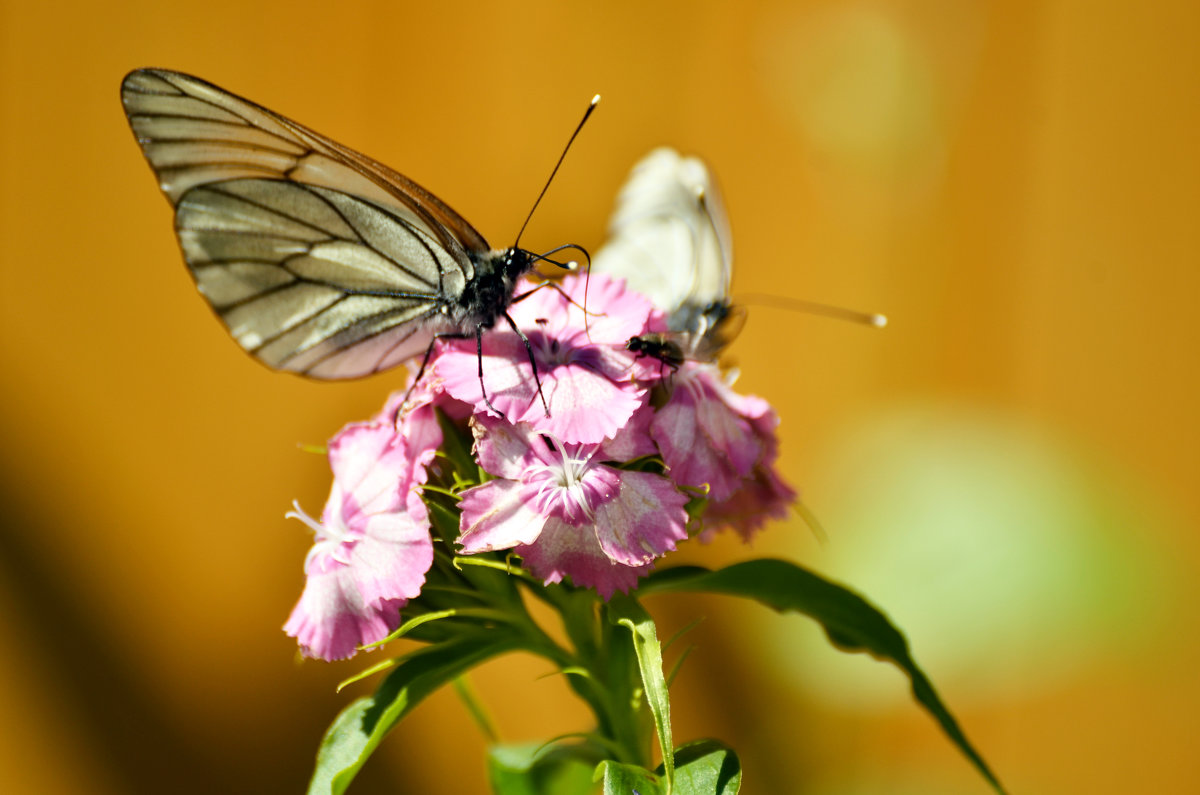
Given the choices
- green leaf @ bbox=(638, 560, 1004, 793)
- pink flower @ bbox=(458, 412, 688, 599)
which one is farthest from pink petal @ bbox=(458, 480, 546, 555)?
green leaf @ bbox=(638, 560, 1004, 793)

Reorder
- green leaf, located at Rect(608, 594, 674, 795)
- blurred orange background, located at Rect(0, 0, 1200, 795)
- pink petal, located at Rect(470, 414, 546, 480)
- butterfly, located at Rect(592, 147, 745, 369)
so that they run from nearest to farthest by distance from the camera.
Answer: green leaf, located at Rect(608, 594, 674, 795), pink petal, located at Rect(470, 414, 546, 480), butterfly, located at Rect(592, 147, 745, 369), blurred orange background, located at Rect(0, 0, 1200, 795)

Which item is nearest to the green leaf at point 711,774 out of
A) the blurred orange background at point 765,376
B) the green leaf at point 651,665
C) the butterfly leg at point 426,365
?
the green leaf at point 651,665

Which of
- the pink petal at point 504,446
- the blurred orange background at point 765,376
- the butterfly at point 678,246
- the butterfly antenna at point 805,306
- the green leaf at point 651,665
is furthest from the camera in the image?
the butterfly antenna at point 805,306

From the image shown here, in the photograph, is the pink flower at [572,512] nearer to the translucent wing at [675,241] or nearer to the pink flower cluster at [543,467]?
the pink flower cluster at [543,467]

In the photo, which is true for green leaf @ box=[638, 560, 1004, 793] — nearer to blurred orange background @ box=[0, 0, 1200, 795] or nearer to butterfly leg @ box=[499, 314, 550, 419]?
butterfly leg @ box=[499, 314, 550, 419]

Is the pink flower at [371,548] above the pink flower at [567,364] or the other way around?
the other way around

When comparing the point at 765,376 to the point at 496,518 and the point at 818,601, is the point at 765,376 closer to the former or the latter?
the point at 818,601

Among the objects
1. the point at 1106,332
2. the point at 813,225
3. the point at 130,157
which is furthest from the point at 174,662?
the point at 1106,332

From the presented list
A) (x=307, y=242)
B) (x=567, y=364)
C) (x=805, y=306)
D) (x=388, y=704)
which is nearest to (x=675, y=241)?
(x=567, y=364)
